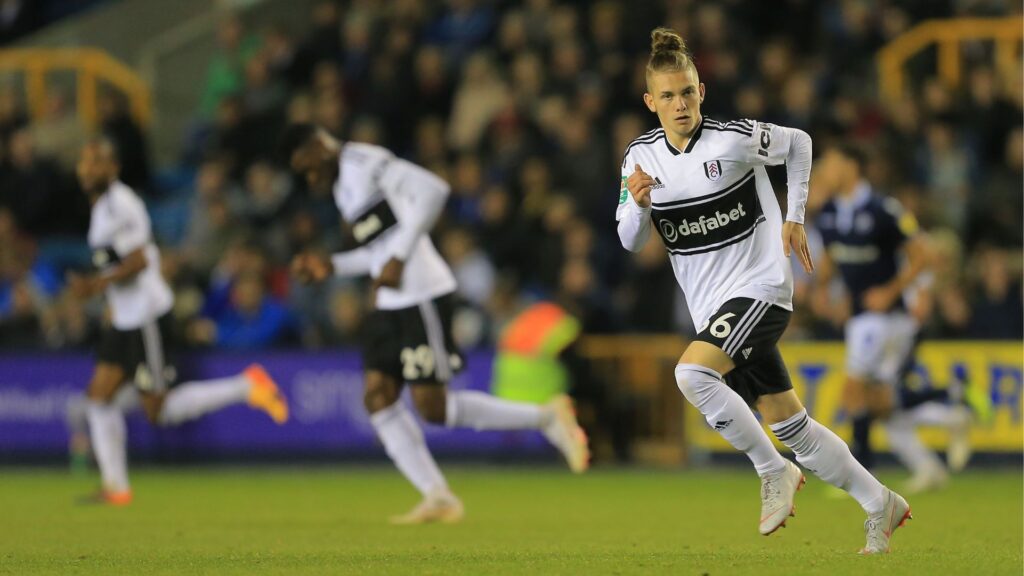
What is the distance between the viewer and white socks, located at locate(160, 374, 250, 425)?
13.8 metres

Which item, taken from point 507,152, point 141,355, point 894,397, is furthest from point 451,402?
point 507,152

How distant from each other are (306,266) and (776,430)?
3.81m

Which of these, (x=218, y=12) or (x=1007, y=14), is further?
(x=218, y=12)

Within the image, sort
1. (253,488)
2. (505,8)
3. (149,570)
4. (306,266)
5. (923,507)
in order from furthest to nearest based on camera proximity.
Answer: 1. (505,8)
2. (253,488)
3. (923,507)
4. (306,266)
5. (149,570)

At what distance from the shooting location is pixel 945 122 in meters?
18.2

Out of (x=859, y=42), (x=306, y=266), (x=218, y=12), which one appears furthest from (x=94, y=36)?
(x=306, y=266)

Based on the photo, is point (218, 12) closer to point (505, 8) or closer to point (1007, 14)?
point (505, 8)

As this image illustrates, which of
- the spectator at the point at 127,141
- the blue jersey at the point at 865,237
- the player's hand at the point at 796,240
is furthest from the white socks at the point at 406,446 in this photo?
the spectator at the point at 127,141

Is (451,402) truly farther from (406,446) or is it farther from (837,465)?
(837,465)

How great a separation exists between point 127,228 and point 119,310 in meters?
0.68

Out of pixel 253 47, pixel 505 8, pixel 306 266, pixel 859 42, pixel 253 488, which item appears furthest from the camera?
pixel 253 47

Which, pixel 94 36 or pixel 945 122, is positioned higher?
pixel 94 36

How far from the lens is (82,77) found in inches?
894

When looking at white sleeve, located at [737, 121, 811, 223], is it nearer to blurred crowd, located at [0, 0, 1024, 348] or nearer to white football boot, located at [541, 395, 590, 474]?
white football boot, located at [541, 395, 590, 474]
